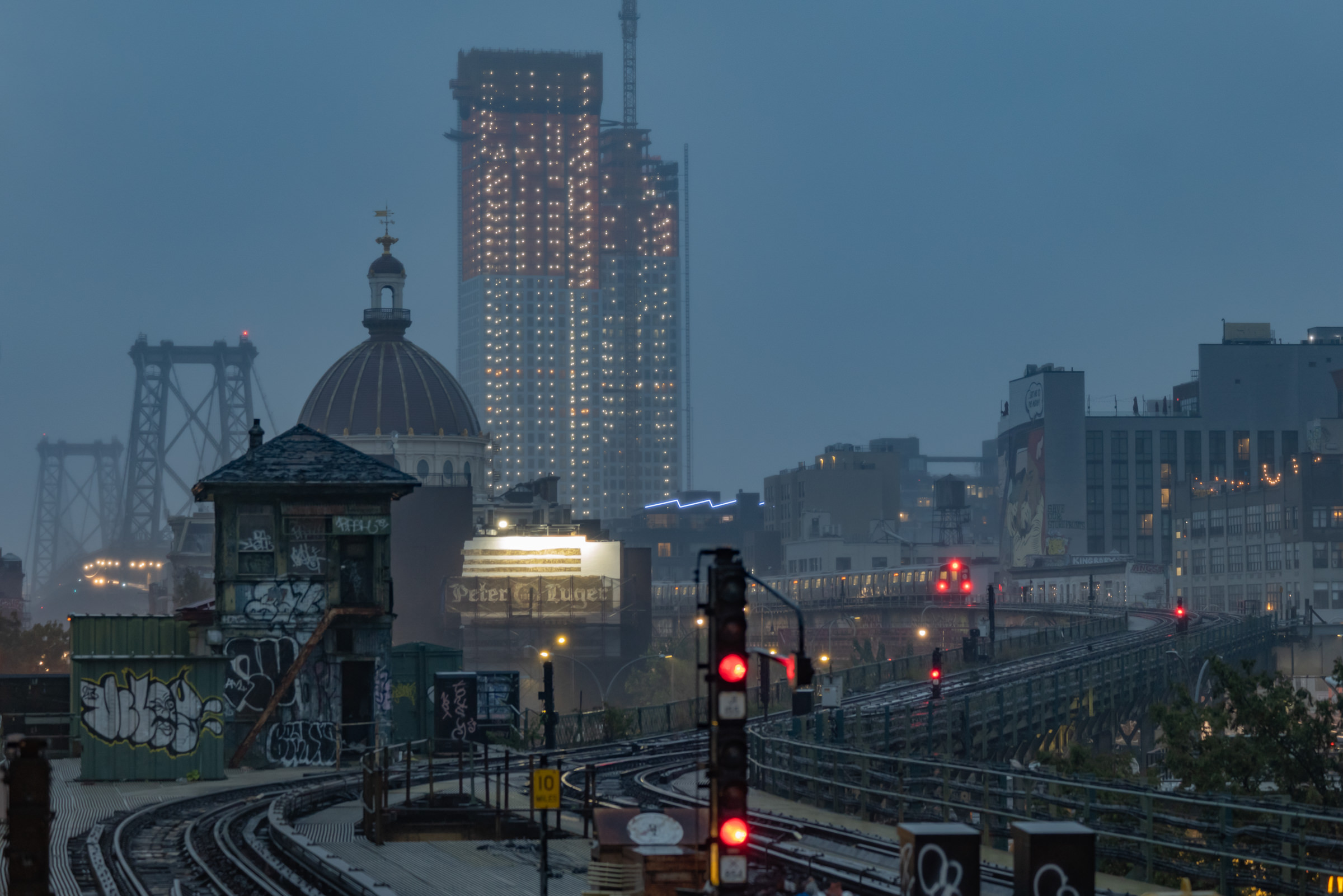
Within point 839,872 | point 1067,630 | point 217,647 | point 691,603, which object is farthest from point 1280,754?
point 691,603

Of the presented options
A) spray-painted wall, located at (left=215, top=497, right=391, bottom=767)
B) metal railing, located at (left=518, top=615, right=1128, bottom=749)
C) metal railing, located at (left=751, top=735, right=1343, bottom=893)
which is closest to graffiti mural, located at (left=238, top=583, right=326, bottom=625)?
spray-painted wall, located at (left=215, top=497, right=391, bottom=767)

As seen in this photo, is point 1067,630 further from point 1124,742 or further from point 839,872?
point 839,872

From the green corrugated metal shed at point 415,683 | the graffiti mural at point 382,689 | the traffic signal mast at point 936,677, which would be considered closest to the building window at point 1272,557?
the traffic signal mast at point 936,677

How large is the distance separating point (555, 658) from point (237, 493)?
8154 cm

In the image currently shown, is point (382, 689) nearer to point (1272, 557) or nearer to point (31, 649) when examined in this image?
point (31, 649)

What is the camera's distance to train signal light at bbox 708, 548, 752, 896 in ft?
55.5

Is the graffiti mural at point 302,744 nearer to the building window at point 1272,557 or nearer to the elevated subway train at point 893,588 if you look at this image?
the elevated subway train at point 893,588

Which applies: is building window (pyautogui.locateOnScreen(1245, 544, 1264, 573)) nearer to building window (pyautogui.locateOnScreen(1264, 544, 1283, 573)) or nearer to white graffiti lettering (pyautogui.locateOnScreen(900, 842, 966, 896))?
building window (pyautogui.locateOnScreen(1264, 544, 1283, 573))

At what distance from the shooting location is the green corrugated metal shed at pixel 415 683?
54.9m

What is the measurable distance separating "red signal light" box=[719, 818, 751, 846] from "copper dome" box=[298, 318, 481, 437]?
5840 inches

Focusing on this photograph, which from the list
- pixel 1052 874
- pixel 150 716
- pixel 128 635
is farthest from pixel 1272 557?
pixel 1052 874

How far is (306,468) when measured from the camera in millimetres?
50656

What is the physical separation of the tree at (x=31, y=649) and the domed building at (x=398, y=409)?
4404cm

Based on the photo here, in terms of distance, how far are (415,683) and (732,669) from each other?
130 ft
